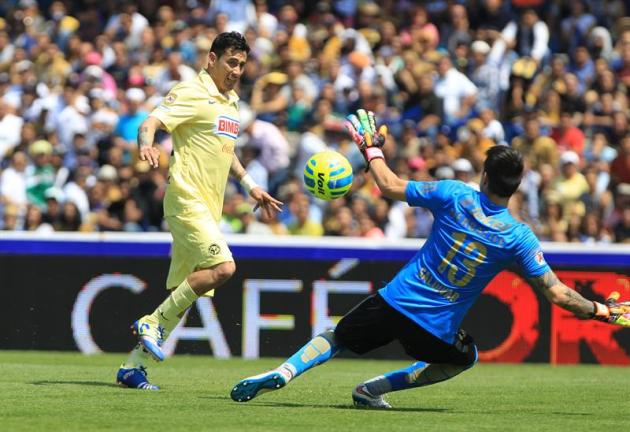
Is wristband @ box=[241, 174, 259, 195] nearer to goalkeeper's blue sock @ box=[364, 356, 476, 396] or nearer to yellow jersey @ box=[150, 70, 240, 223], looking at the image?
yellow jersey @ box=[150, 70, 240, 223]

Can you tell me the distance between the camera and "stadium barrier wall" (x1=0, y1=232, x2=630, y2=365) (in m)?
15.7

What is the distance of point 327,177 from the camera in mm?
10305

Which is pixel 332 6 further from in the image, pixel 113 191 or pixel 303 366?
pixel 303 366

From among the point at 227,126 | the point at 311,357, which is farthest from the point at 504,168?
the point at 227,126

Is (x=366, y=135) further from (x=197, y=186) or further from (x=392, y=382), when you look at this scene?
(x=197, y=186)

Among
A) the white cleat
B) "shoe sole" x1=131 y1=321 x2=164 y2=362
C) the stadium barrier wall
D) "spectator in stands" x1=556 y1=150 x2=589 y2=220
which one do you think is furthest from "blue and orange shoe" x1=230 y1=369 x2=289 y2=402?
"spectator in stands" x1=556 y1=150 x2=589 y2=220

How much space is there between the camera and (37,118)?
2041 cm

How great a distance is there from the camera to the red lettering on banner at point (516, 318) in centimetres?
1605

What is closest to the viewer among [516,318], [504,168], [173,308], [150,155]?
[504,168]

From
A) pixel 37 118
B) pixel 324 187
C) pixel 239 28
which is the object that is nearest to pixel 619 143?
pixel 239 28

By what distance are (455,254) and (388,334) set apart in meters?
0.72

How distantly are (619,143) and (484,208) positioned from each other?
38.1ft

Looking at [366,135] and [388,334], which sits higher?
[366,135]

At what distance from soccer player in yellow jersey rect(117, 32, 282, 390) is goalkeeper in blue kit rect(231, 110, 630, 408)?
145 centimetres
